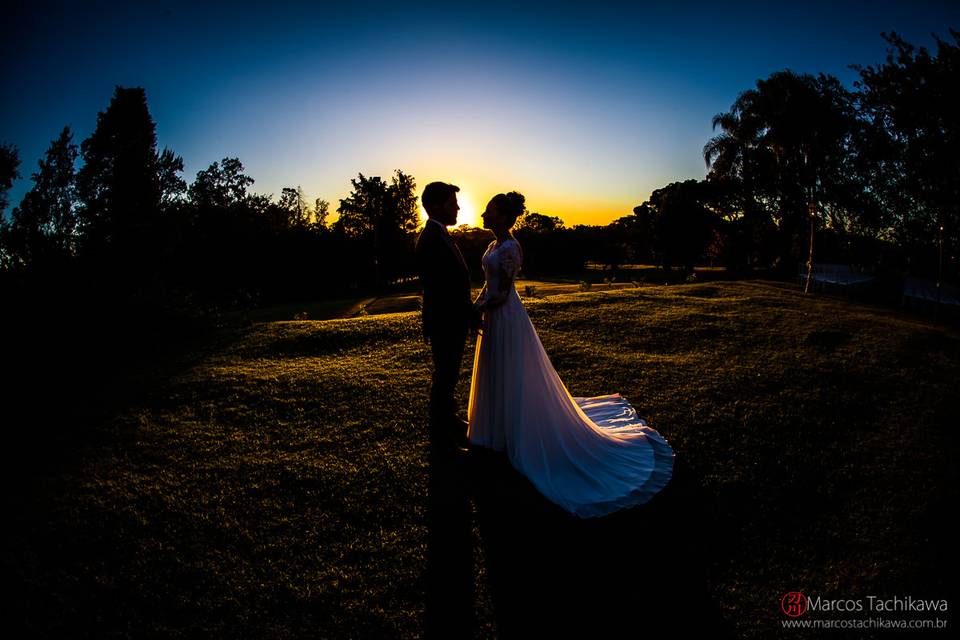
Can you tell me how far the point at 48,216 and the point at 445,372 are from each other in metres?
22.7

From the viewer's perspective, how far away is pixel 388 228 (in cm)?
5550

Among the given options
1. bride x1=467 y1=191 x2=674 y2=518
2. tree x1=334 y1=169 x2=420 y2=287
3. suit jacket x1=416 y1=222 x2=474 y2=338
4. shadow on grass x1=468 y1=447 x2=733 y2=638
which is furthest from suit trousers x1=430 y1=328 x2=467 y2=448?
tree x1=334 y1=169 x2=420 y2=287

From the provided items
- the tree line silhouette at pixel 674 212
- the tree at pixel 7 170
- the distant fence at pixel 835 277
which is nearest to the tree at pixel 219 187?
the tree line silhouette at pixel 674 212

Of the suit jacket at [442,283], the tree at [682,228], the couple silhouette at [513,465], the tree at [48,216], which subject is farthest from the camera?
the tree at [682,228]

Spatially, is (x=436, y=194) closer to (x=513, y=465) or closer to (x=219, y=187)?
(x=513, y=465)

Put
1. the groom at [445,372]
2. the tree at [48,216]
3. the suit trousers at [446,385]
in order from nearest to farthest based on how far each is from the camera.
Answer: the groom at [445,372] < the suit trousers at [446,385] < the tree at [48,216]

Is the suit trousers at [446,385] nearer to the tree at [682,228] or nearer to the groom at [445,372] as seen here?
the groom at [445,372]

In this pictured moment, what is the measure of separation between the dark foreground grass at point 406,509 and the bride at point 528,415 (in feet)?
1.25

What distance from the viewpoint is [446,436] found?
5855 millimetres

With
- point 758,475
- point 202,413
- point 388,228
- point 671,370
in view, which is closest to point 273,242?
point 388,228

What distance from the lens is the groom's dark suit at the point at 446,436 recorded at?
3.69m

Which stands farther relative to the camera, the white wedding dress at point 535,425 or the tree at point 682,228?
the tree at point 682,228

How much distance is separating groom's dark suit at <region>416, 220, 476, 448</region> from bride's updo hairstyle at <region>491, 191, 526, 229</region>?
76 centimetres

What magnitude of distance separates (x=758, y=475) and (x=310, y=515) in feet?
18.4
